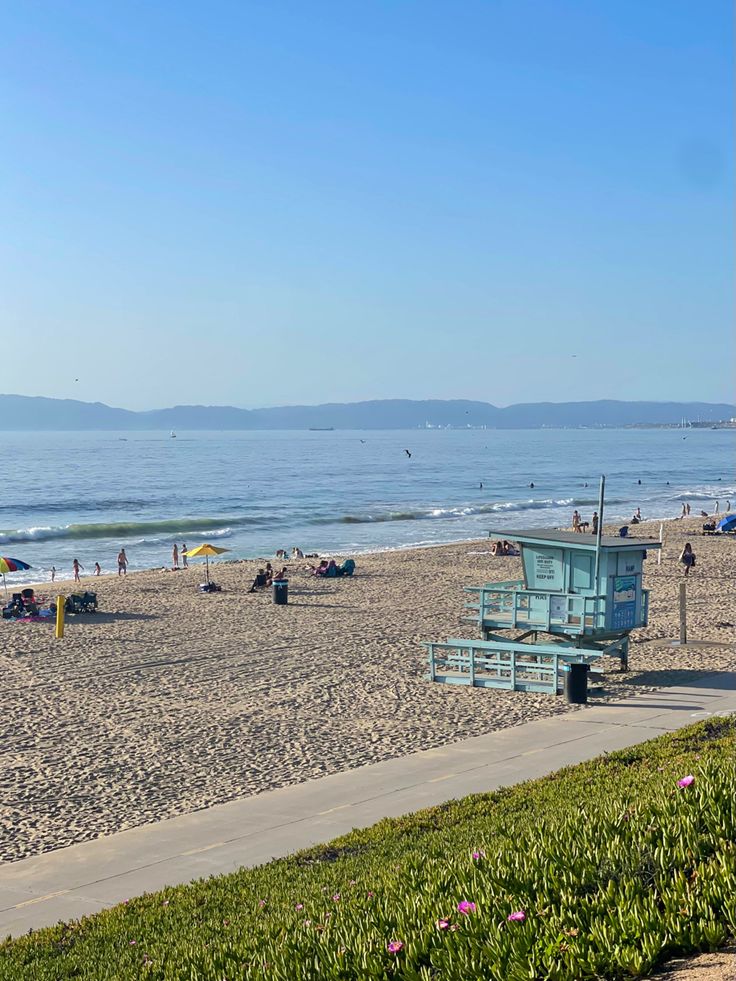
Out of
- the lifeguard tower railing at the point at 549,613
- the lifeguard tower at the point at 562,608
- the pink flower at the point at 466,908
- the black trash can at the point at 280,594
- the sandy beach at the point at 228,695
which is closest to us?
the pink flower at the point at 466,908

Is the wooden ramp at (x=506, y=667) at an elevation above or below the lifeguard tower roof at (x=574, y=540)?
below

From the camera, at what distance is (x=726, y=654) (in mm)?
21094

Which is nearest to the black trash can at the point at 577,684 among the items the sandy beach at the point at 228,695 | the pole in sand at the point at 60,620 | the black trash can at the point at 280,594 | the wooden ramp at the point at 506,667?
the sandy beach at the point at 228,695

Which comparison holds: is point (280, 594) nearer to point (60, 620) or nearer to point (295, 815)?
point (60, 620)

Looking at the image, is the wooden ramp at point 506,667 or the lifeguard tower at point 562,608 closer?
the wooden ramp at point 506,667

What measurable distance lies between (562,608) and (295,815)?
32.4 ft

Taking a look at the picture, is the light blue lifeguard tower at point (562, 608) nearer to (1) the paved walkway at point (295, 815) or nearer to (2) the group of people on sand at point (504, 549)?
(1) the paved walkway at point (295, 815)

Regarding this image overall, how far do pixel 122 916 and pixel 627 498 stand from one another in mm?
84228

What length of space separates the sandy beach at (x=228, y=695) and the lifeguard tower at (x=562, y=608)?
0.65 metres

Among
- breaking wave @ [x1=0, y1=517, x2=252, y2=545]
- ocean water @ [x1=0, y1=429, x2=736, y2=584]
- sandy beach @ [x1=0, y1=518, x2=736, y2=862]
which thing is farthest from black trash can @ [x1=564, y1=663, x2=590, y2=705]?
breaking wave @ [x1=0, y1=517, x2=252, y2=545]

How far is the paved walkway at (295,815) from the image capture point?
939 centimetres

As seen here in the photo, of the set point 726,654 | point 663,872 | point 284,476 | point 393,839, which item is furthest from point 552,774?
point 284,476

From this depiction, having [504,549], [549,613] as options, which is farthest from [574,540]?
[504,549]

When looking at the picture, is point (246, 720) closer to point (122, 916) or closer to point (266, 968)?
point (122, 916)
